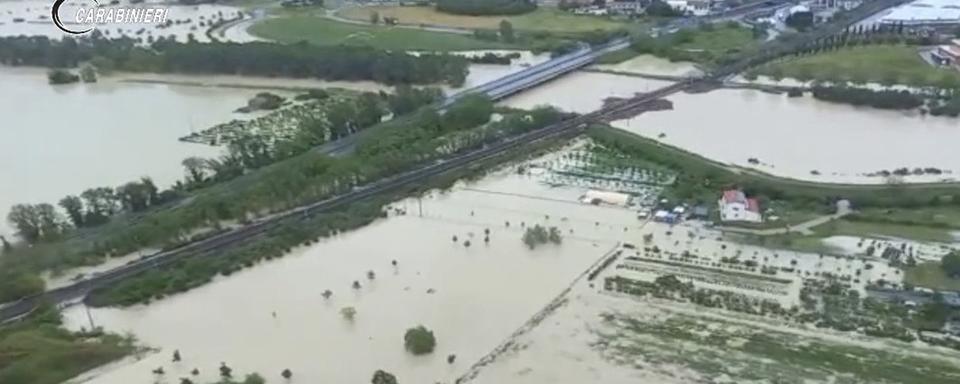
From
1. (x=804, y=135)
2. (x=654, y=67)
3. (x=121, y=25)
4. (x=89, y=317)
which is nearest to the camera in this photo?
(x=89, y=317)

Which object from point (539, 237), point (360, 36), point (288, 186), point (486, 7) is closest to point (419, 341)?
point (539, 237)

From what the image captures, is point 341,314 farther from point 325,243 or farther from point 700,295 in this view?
point 700,295

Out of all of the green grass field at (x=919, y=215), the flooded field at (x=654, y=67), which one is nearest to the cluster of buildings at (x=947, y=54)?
the flooded field at (x=654, y=67)

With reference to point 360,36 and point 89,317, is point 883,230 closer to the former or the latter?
point 89,317

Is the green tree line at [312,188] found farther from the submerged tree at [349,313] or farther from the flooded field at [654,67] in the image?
the flooded field at [654,67]

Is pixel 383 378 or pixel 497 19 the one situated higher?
pixel 497 19

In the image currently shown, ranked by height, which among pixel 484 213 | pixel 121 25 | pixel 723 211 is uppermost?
pixel 121 25

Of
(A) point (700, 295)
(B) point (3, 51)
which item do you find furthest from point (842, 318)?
(B) point (3, 51)
